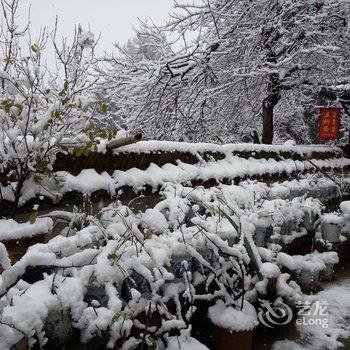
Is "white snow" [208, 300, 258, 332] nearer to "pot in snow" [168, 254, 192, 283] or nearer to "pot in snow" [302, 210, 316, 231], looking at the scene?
"pot in snow" [168, 254, 192, 283]

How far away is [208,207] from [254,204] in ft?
3.71

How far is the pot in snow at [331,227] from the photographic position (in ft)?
16.1

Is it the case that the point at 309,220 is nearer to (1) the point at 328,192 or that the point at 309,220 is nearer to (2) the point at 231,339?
(1) the point at 328,192

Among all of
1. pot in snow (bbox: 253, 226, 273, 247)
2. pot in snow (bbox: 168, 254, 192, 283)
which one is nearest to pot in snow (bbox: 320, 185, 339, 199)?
pot in snow (bbox: 253, 226, 273, 247)

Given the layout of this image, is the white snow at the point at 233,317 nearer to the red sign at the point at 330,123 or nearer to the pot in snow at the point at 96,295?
the pot in snow at the point at 96,295

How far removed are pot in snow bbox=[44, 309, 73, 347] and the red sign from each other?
33.9 feet

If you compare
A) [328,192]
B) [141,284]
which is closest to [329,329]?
[141,284]

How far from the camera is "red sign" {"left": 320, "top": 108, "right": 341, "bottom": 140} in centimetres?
1030

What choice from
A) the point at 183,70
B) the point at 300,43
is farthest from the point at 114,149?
the point at 300,43

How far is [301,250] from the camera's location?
4.94m

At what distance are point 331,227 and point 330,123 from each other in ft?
21.1

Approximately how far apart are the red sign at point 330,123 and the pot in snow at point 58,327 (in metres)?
10.3

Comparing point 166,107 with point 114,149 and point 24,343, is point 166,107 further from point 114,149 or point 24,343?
point 24,343

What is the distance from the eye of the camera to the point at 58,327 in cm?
179
